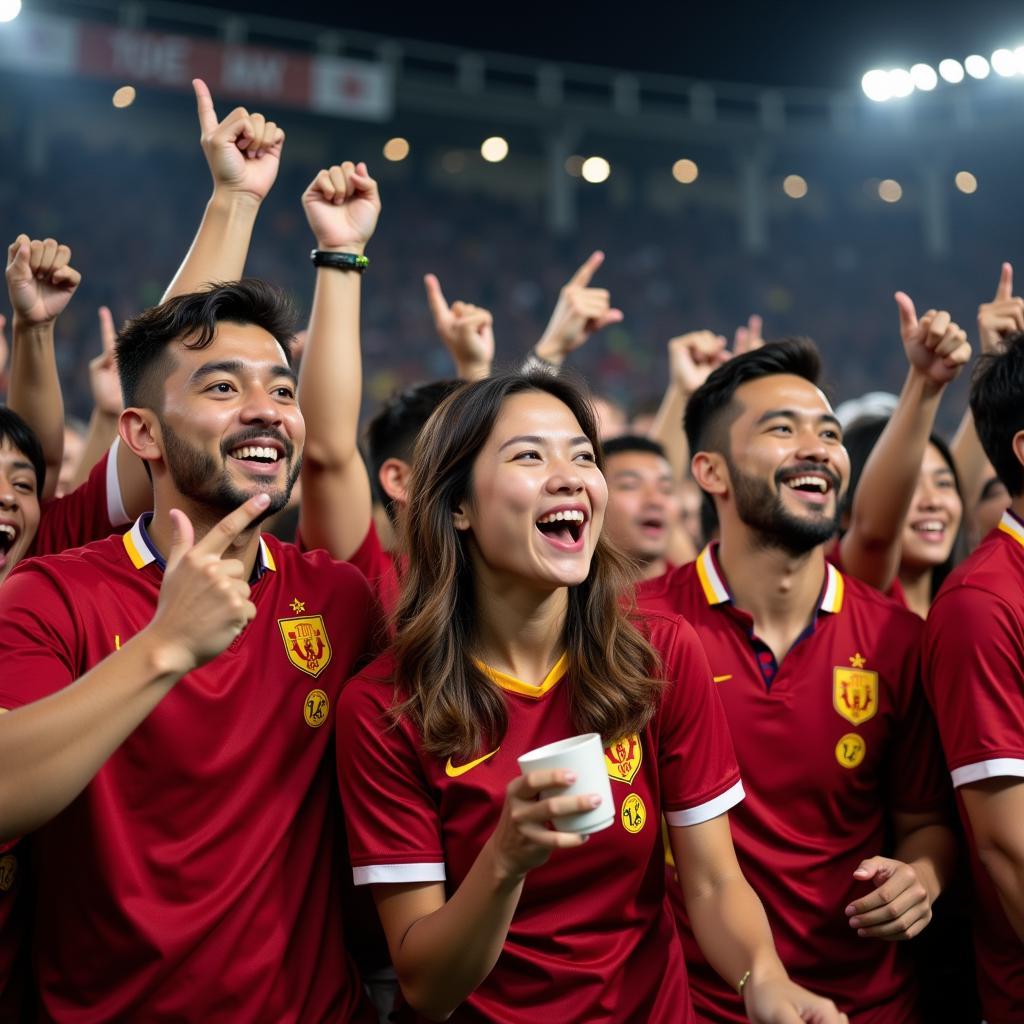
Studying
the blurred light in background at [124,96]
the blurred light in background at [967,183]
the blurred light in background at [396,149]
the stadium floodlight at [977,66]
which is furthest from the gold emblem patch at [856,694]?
the blurred light in background at [967,183]

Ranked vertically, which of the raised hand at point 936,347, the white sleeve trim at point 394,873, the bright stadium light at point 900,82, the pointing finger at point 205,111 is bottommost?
the white sleeve trim at point 394,873

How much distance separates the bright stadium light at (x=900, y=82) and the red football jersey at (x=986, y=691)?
19287 mm

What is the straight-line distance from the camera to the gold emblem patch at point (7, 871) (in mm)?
2414

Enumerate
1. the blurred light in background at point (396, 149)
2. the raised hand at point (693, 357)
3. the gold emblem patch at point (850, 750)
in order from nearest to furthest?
the gold emblem patch at point (850, 750) → the raised hand at point (693, 357) → the blurred light in background at point (396, 149)

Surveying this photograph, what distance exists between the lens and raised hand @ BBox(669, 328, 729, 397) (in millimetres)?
4797

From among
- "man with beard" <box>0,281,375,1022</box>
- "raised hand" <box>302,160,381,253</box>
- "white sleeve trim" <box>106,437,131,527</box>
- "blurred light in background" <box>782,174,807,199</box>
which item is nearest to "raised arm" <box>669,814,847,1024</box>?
"man with beard" <box>0,281,375,1022</box>

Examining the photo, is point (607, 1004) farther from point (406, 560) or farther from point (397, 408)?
point (397, 408)

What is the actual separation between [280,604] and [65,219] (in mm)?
16842

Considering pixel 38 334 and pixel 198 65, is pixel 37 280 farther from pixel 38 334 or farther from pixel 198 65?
pixel 198 65

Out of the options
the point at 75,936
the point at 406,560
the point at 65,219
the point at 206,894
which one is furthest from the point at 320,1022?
the point at 65,219

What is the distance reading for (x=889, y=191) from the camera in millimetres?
23812

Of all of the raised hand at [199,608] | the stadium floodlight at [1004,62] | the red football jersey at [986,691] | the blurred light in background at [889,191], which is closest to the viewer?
the raised hand at [199,608]

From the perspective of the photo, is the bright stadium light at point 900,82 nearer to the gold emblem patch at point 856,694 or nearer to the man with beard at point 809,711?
the man with beard at point 809,711

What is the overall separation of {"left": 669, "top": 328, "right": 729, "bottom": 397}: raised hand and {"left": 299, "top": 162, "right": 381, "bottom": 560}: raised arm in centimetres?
183
